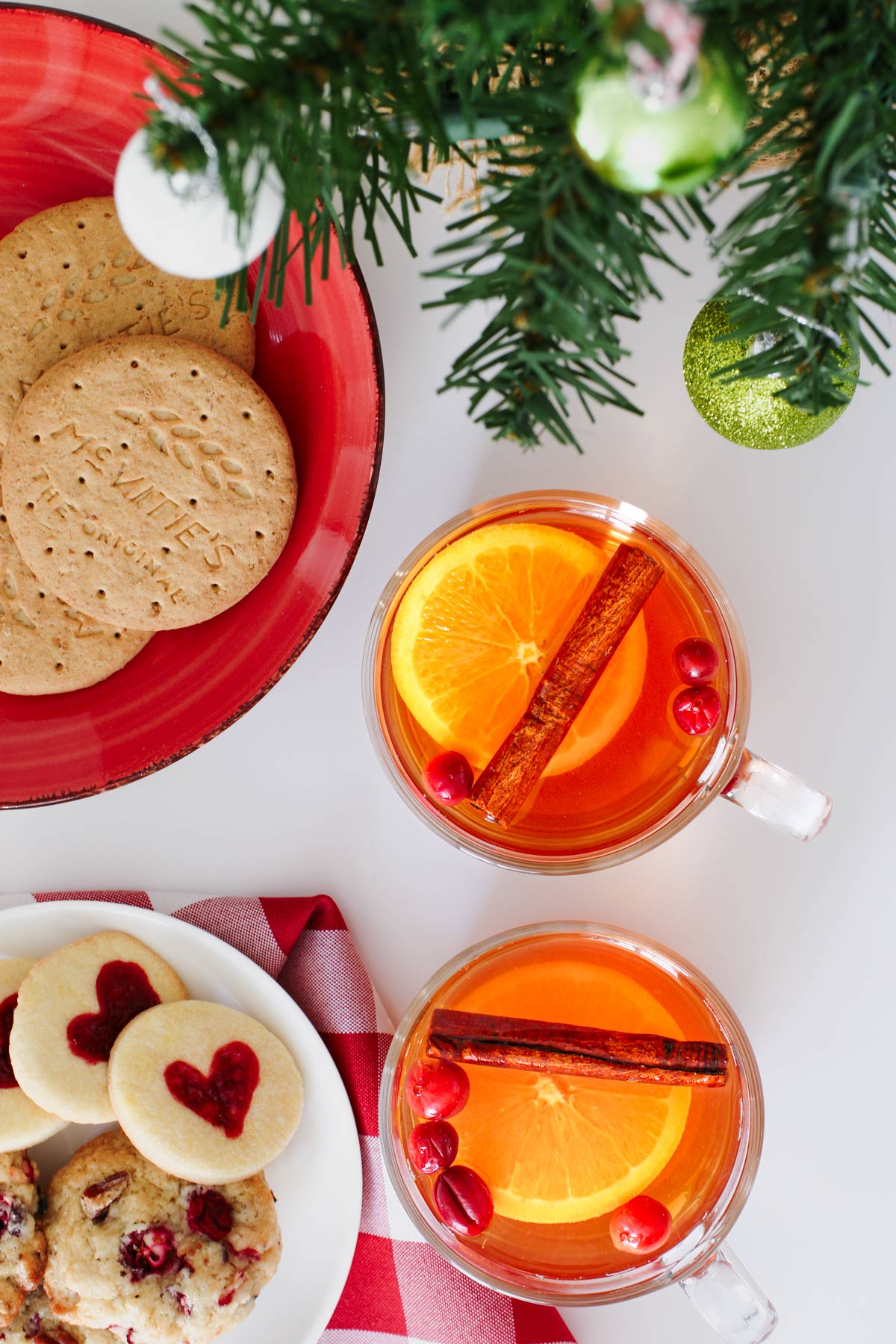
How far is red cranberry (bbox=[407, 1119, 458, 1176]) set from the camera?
1009mm

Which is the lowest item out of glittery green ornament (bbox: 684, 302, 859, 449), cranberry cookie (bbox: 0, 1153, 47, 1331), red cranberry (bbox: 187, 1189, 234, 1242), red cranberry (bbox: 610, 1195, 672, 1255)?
cranberry cookie (bbox: 0, 1153, 47, 1331)

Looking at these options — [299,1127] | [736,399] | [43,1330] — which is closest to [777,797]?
[736,399]

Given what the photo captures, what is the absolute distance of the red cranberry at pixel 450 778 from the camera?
103cm

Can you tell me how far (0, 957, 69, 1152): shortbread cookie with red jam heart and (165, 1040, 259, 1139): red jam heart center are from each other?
0.15 m

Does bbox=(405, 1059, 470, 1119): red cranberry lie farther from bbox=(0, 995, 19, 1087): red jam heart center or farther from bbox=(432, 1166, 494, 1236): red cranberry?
bbox=(0, 995, 19, 1087): red jam heart center

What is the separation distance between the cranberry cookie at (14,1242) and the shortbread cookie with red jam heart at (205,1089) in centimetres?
15

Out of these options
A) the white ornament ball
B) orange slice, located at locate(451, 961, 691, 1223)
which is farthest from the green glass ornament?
orange slice, located at locate(451, 961, 691, 1223)

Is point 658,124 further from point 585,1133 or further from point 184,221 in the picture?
point 585,1133

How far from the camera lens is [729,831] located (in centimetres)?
112

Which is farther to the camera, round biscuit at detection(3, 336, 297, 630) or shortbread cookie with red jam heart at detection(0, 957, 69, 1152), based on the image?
shortbread cookie with red jam heart at detection(0, 957, 69, 1152)

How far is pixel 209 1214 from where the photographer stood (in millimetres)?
1103

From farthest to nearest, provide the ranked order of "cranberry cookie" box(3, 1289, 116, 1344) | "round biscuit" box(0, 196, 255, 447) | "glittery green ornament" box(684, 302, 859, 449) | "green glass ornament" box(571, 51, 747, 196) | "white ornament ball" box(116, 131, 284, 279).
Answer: "cranberry cookie" box(3, 1289, 116, 1344)
"round biscuit" box(0, 196, 255, 447)
"glittery green ornament" box(684, 302, 859, 449)
"white ornament ball" box(116, 131, 284, 279)
"green glass ornament" box(571, 51, 747, 196)

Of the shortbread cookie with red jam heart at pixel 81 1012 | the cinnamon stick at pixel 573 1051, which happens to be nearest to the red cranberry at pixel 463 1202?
the cinnamon stick at pixel 573 1051

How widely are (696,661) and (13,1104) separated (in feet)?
2.75
